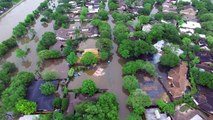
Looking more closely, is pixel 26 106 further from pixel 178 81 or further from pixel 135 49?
pixel 178 81

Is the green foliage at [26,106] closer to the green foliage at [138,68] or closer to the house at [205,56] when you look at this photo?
the green foliage at [138,68]

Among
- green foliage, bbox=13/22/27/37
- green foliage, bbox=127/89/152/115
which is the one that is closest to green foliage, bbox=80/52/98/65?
green foliage, bbox=127/89/152/115

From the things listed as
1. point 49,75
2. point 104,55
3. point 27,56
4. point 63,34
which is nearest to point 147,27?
point 104,55

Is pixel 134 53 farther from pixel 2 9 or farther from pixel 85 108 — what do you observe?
pixel 2 9

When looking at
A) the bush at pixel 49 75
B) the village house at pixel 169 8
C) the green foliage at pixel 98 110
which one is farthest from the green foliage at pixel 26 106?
the village house at pixel 169 8

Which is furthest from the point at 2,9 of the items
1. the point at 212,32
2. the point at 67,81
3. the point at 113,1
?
the point at 212,32

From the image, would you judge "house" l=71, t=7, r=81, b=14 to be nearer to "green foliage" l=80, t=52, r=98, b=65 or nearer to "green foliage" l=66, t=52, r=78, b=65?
"green foliage" l=66, t=52, r=78, b=65
